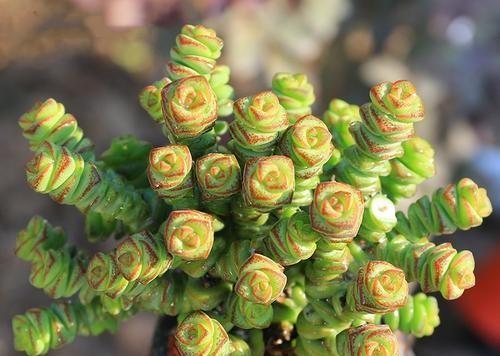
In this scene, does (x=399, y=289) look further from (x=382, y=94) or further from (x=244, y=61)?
(x=244, y=61)

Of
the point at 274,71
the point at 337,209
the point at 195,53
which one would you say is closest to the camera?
the point at 337,209

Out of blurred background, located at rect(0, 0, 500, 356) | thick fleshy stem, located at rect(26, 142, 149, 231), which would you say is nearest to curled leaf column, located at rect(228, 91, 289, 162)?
thick fleshy stem, located at rect(26, 142, 149, 231)

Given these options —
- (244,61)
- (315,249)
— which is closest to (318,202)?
(315,249)

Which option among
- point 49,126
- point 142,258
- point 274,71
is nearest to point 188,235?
point 142,258

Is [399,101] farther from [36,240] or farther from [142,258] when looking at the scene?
Result: [36,240]

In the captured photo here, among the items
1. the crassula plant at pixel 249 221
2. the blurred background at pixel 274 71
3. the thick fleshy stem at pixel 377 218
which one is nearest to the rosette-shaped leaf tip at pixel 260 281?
the crassula plant at pixel 249 221

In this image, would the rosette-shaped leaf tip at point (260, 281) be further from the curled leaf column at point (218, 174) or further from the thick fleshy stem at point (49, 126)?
A: the thick fleshy stem at point (49, 126)
